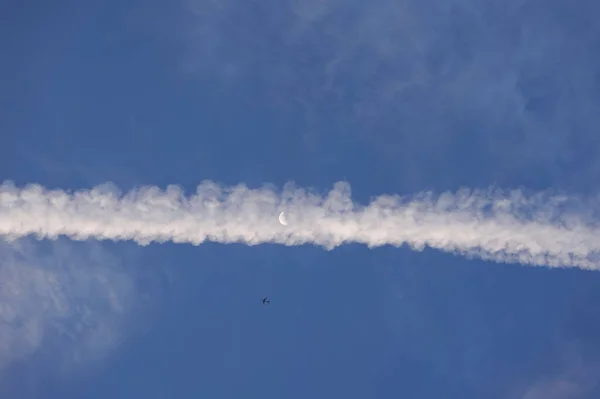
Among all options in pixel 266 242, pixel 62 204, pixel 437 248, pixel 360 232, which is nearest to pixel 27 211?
pixel 62 204

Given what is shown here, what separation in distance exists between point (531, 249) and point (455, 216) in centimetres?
870

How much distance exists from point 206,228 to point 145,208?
6.64 meters

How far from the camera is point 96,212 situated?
362 ft

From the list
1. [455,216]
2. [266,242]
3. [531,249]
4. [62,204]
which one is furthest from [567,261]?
[62,204]

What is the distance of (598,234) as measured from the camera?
110m

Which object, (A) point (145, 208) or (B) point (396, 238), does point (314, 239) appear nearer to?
(B) point (396, 238)

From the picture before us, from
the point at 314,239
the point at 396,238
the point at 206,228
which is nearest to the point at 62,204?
the point at 206,228

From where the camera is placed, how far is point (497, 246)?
111 metres

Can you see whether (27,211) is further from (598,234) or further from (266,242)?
(598,234)

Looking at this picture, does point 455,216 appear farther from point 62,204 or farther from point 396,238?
point 62,204

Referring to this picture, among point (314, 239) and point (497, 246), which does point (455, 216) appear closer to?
point (497, 246)

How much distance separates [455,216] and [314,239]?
14960 millimetres

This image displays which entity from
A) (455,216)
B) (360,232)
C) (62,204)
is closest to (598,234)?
(455,216)

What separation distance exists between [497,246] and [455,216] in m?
5.42
